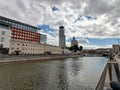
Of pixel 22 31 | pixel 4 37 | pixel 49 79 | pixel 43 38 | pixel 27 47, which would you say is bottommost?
pixel 49 79

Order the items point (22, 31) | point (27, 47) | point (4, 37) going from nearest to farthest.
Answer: point (4, 37) < point (27, 47) < point (22, 31)

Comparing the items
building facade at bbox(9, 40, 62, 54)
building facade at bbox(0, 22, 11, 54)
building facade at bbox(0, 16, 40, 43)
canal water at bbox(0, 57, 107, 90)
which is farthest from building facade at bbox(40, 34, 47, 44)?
canal water at bbox(0, 57, 107, 90)

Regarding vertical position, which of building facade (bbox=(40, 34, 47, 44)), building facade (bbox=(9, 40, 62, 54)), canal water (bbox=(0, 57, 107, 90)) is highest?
building facade (bbox=(40, 34, 47, 44))

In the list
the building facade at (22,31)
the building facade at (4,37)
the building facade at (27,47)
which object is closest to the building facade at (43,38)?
the building facade at (22,31)

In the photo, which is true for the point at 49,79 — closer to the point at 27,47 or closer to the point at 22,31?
the point at 27,47

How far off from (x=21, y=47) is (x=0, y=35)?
89.1 feet

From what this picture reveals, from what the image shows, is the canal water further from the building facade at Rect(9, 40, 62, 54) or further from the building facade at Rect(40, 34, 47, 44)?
the building facade at Rect(40, 34, 47, 44)

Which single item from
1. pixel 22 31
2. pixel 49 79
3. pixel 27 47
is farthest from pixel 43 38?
pixel 49 79

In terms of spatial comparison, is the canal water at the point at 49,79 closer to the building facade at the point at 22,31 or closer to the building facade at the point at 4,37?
the building facade at the point at 4,37

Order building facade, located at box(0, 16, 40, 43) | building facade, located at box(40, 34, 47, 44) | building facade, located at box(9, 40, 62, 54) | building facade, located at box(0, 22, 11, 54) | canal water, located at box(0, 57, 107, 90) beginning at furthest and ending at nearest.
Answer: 1. building facade, located at box(40, 34, 47, 44)
2. building facade, located at box(0, 16, 40, 43)
3. building facade, located at box(9, 40, 62, 54)
4. building facade, located at box(0, 22, 11, 54)
5. canal water, located at box(0, 57, 107, 90)

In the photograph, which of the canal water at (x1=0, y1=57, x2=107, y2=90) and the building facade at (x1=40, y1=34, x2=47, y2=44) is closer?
the canal water at (x1=0, y1=57, x2=107, y2=90)

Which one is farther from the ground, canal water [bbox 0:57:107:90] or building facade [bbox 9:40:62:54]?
building facade [bbox 9:40:62:54]

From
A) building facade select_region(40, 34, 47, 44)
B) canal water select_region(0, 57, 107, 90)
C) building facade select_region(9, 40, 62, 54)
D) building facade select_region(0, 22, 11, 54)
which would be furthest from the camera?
building facade select_region(40, 34, 47, 44)

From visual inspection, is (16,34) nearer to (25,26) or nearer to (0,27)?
(25,26)
